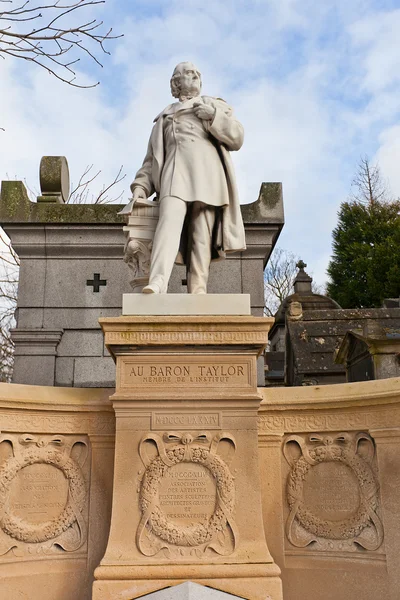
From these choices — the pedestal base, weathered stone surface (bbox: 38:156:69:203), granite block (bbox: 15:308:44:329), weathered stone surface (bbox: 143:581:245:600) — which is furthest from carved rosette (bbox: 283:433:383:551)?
weathered stone surface (bbox: 38:156:69:203)

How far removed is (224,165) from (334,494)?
10.4ft

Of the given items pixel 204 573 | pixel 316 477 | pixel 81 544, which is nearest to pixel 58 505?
pixel 81 544

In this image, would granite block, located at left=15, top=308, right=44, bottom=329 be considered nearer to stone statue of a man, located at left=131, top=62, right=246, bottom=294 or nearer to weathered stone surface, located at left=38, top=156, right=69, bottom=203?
weathered stone surface, located at left=38, top=156, right=69, bottom=203

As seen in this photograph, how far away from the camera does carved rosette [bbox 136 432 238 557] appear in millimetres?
4527

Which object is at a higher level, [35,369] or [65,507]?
[35,369]

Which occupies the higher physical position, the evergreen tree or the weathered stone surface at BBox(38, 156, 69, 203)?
the evergreen tree

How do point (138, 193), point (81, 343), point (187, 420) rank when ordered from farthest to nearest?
point (81, 343) → point (138, 193) → point (187, 420)

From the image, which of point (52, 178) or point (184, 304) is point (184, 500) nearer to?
point (184, 304)

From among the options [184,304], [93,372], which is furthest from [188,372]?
[93,372]

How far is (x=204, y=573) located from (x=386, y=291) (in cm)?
2886

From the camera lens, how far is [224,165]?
19.1 feet

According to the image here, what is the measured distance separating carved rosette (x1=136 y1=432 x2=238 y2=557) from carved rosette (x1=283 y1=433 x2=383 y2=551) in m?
0.67

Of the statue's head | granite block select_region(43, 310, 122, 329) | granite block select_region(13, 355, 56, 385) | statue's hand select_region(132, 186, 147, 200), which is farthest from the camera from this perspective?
granite block select_region(43, 310, 122, 329)

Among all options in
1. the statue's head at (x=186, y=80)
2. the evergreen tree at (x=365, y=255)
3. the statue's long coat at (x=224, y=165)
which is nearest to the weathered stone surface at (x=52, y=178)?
the statue's long coat at (x=224, y=165)
